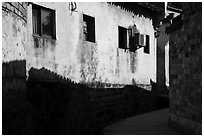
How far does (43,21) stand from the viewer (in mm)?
7883

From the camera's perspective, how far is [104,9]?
972 centimetres

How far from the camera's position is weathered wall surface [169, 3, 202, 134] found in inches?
197

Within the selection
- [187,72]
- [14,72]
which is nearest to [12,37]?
[14,72]

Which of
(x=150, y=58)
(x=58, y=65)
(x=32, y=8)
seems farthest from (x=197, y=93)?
(x=150, y=58)

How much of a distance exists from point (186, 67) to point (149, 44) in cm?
667

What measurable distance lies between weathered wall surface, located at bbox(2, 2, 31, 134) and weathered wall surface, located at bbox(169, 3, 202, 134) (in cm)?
318

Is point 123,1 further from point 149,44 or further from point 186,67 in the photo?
point 186,67

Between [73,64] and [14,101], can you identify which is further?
[73,64]

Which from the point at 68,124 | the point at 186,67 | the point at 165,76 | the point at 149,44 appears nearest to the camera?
the point at 186,67

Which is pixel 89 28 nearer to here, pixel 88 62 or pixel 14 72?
pixel 88 62

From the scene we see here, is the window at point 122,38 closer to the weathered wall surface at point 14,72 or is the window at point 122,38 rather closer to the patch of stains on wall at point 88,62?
the patch of stains on wall at point 88,62

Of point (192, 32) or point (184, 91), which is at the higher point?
point (192, 32)

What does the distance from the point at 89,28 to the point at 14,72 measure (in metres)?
4.61

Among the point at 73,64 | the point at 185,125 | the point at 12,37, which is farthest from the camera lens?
the point at 73,64
